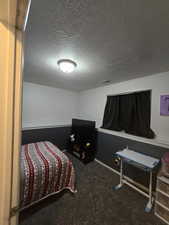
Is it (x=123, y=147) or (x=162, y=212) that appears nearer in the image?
(x=162, y=212)

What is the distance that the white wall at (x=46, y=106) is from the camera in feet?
10.2

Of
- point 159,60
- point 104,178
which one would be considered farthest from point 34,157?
point 159,60

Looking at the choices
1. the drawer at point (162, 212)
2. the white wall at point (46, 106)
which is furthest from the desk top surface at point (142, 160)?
the white wall at point (46, 106)

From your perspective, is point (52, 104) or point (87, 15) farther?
point (52, 104)

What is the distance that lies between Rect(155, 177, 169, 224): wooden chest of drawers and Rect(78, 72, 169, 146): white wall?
72 cm

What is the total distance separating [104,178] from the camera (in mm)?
2316

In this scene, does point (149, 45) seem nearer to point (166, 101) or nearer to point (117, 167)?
point (166, 101)

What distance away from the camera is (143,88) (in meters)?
2.21

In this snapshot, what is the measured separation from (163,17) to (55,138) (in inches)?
140

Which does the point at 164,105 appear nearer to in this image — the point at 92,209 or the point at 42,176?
the point at 92,209

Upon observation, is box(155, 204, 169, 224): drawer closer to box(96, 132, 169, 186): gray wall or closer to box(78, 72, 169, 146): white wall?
box(96, 132, 169, 186): gray wall

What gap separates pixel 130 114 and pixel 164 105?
0.70m

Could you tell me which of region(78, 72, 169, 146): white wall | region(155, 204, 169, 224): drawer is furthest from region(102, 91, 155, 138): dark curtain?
region(155, 204, 169, 224): drawer

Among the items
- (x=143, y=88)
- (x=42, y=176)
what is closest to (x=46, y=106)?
(x=42, y=176)
